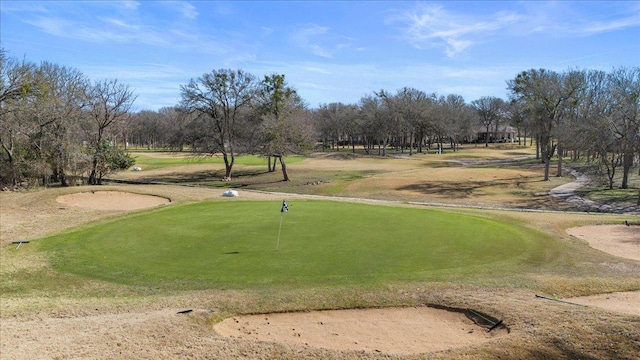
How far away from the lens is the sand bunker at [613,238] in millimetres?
17719

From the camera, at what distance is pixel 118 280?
13.0 m

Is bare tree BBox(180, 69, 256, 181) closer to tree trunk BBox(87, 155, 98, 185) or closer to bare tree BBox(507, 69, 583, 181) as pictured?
tree trunk BBox(87, 155, 98, 185)

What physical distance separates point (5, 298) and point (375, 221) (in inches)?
553

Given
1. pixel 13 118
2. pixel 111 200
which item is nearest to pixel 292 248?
pixel 111 200

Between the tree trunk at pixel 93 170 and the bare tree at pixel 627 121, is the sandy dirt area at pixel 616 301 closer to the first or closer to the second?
the bare tree at pixel 627 121

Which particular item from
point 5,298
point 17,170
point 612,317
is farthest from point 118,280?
point 17,170

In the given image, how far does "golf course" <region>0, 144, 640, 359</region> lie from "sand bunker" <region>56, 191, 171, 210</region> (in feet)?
9.35

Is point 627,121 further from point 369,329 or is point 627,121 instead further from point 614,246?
point 369,329

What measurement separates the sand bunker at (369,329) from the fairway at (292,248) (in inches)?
71.5

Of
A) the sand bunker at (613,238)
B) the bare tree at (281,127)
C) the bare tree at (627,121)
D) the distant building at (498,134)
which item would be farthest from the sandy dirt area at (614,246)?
the distant building at (498,134)

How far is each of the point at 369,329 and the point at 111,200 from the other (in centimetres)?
2662

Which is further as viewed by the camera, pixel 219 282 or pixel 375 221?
pixel 375 221

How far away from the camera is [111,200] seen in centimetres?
3056

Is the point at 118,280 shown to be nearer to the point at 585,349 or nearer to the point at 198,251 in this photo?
the point at 198,251
